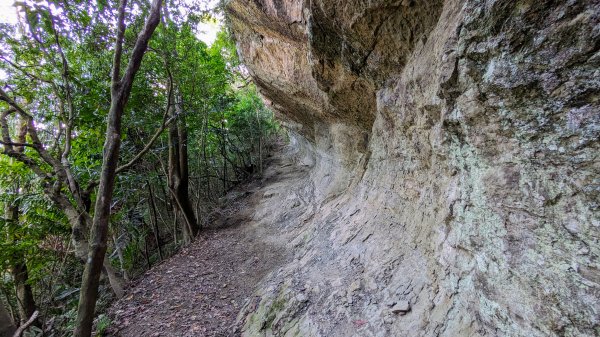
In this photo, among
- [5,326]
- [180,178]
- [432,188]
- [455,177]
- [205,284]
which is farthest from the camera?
[180,178]

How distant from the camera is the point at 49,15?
2.49m

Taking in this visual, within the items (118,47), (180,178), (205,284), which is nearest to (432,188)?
(118,47)

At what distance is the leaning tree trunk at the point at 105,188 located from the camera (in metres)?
3.28

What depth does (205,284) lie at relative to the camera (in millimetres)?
6594

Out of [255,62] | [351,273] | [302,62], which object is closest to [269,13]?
[302,62]

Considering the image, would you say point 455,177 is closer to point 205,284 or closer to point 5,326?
point 5,326

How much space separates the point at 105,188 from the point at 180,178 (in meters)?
5.98

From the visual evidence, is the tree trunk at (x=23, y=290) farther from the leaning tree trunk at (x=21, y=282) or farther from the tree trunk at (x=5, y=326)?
the tree trunk at (x=5, y=326)

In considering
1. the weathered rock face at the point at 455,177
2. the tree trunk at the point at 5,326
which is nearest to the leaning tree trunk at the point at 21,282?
the tree trunk at the point at 5,326

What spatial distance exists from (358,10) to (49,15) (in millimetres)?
3489

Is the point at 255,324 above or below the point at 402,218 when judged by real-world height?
below

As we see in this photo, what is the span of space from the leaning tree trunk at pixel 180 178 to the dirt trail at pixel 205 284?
599 millimetres

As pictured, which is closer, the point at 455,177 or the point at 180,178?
the point at 455,177

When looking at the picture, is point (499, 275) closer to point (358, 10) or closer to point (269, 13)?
point (358, 10)
